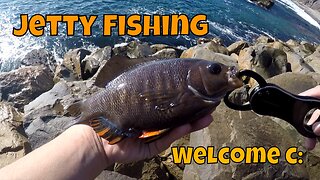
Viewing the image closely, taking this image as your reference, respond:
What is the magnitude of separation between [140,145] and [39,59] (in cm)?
1109

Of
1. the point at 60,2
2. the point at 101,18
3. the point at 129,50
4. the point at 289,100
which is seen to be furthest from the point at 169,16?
the point at 289,100

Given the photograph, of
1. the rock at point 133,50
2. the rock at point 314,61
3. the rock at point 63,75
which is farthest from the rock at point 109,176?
the rock at point 314,61

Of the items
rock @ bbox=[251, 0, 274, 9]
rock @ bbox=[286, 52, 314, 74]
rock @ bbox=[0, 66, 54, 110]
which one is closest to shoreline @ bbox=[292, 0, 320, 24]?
rock @ bbox=[251, 0, 274, 9]

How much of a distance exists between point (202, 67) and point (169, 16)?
1729cm

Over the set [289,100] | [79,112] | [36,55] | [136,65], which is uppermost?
[136,65]

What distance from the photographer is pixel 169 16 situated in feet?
64.3

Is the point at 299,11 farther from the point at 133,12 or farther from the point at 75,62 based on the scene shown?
the point at 75,62

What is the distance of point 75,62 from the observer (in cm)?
1199

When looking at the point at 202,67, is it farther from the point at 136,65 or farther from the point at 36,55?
the point at 36,55

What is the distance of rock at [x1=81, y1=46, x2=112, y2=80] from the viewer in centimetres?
1118

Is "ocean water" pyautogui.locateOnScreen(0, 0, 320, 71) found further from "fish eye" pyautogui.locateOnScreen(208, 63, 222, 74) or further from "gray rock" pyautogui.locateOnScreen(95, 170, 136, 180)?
"fish eye" pyautogui.locateOnScreen(208, 63, 222, 74)

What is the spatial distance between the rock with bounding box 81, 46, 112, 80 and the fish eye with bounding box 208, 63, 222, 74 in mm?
8655

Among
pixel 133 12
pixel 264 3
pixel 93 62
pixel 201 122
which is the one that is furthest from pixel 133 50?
pixel 264 3

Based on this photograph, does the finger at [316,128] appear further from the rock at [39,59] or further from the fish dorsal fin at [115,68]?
the rock at [39,59]
